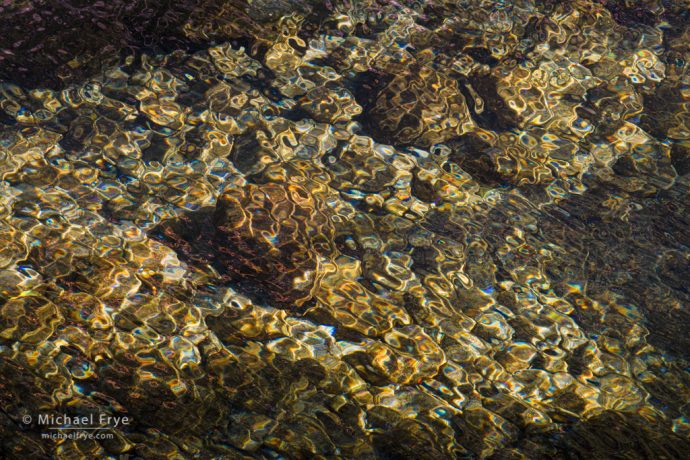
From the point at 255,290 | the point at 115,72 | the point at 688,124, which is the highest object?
the point at 688,124

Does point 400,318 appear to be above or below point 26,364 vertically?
above

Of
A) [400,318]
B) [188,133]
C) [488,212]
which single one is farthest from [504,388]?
[188,133]

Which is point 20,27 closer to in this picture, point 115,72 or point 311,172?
point 115,72

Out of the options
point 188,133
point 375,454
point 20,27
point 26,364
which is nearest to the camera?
point 375,454

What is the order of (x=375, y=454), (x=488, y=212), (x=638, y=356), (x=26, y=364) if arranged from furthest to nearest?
(x=488, y=212) < (x=638, y=356) < (x=26, y=364) < (x=375, y=454)

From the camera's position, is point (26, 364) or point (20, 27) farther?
point (20, 27)

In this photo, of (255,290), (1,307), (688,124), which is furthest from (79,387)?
(688,124)
